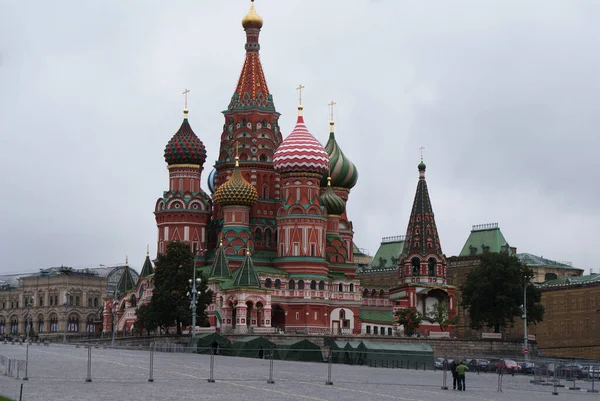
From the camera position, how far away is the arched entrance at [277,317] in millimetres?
92188

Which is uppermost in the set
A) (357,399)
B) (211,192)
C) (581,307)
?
(211,192)

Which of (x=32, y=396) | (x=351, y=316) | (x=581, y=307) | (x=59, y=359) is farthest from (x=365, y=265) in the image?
(x=32, y=396)

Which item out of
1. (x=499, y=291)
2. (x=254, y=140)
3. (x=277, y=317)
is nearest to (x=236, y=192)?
(x=254, y=140)

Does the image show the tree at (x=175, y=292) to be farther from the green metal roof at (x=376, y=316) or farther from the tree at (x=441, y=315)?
the tree at (x=441, y=315)

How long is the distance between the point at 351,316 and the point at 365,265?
58129 millimetres

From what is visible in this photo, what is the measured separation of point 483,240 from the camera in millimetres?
133000

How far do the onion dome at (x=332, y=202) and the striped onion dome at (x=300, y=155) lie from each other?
4.17 meters

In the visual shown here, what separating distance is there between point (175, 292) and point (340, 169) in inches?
1259

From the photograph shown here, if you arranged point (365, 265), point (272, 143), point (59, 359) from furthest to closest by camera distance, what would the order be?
point (365, 265) → point (272, 143) → point (59, 359)

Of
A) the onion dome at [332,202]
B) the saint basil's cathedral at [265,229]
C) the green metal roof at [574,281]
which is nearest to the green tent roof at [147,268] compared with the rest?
the saint basil's cathedral at [265,229]

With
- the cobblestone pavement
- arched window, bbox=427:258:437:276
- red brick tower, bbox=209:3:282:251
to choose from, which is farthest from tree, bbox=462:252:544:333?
the cobblestone pavement

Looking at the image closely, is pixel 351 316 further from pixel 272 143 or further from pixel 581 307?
pixel 581 307

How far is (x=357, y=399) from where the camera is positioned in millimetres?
32094

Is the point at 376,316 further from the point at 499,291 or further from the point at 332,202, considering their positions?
the point at 499,291
